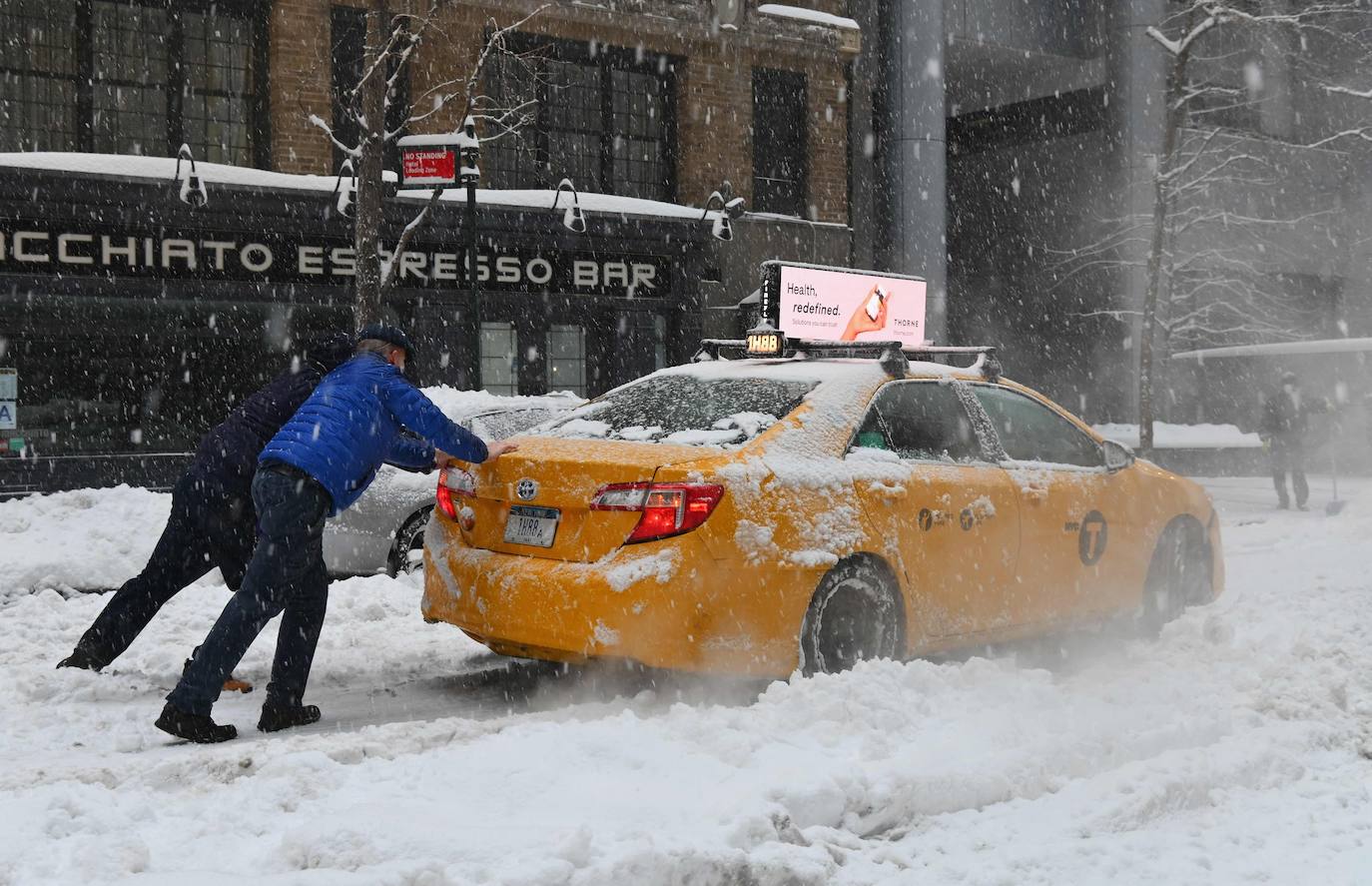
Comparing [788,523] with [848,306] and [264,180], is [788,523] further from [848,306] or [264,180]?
[264,180]

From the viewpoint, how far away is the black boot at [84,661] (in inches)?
263

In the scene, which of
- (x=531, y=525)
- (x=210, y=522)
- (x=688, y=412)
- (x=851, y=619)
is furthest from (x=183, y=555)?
(x=851, y=619)

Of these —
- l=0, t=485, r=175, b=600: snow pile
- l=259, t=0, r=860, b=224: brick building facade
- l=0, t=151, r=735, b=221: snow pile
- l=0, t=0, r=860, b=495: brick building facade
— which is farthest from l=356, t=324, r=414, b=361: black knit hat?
l=259, t=0, r=860, b=224: brick building facade

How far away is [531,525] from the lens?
6.06 m

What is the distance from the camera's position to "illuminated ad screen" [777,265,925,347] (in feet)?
58.3

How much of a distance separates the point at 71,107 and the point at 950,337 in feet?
67.6

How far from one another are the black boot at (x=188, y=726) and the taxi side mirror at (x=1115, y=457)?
16.3 feet

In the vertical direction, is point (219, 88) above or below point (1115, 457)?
above

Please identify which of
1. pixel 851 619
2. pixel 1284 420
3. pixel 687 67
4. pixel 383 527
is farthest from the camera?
pixel 687 67

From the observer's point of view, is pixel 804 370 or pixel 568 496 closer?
pixel 568 496

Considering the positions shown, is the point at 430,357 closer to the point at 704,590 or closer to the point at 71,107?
the point at 71,107

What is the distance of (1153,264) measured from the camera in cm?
2111

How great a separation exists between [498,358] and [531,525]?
14521 mm

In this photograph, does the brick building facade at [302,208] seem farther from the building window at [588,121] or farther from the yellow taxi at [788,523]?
the yellow taxi at [788,523]
